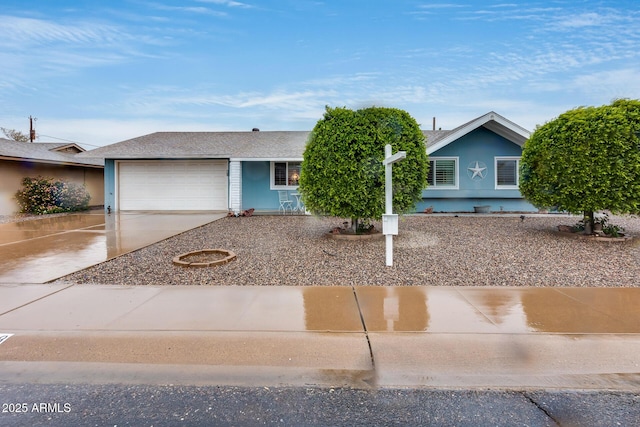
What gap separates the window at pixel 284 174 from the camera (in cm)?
1661

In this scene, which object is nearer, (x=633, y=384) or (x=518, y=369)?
(x=633, y=384)

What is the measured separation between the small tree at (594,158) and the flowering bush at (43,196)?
1965 cm

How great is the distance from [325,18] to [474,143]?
7.72 m

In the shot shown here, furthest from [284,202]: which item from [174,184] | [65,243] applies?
[65,243]

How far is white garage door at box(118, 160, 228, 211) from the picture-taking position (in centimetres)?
1758

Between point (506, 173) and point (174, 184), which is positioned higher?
point (506, 173)

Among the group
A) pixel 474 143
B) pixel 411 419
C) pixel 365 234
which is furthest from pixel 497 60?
pixel 411 419

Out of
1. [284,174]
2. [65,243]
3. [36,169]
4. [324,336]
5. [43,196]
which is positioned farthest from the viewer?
[36,169]

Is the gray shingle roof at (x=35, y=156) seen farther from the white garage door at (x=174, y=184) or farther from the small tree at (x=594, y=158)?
the small tree at (x=594, y=158)

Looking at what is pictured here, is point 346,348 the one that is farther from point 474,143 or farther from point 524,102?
point 524,102

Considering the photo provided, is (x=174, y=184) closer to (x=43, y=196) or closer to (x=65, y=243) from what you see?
(x=43, y=196)

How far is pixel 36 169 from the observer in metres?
18.1

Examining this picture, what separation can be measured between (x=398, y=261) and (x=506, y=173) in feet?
35.1

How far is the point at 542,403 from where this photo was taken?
2.71 meters
